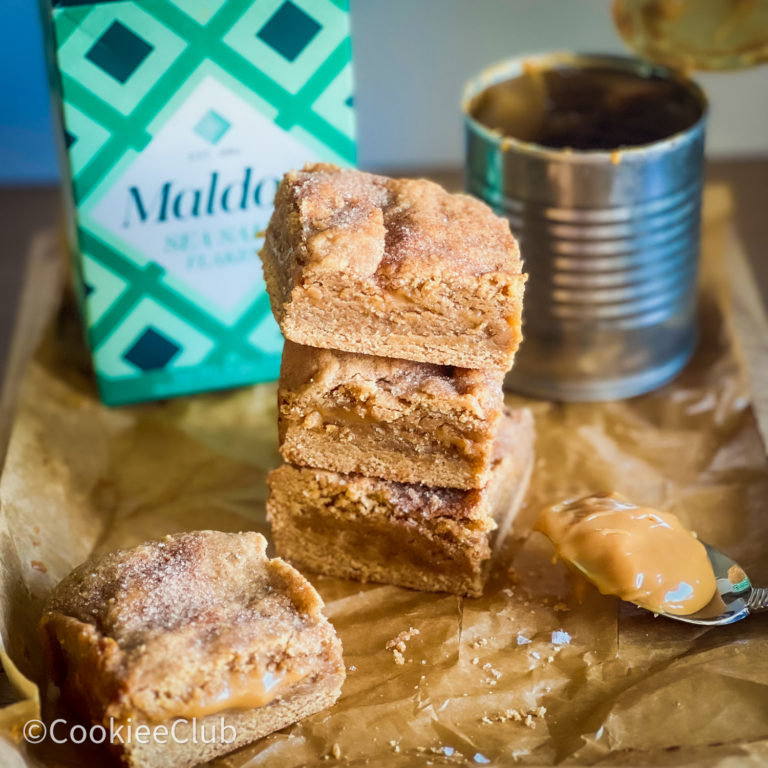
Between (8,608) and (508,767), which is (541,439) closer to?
(508,767)

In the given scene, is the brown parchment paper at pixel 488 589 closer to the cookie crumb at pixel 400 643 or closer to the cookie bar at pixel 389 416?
the cookie crumb at pixel 400 643

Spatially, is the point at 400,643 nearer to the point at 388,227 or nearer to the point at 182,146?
the point at 388,227

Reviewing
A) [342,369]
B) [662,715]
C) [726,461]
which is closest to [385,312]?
[342,369]

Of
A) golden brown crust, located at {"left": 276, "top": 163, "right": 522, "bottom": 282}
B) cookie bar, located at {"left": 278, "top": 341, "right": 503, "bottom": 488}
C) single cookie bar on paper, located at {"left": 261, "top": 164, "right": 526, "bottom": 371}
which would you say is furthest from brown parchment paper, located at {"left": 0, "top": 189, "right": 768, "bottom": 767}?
golden brown crust, located at {"left": 276, "top": 163, "right": 522, "bottom": 282}

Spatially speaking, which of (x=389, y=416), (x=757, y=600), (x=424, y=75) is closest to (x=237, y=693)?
(x=389, y=416)

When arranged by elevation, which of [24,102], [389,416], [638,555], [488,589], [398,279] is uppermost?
[398,279]

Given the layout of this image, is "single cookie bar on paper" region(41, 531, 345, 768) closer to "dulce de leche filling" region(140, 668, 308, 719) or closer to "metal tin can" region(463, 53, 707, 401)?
"dulce de leche filling" region(140, 668, 308, 719)
